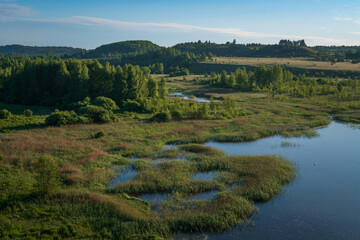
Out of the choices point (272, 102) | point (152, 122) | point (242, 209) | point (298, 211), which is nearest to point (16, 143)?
point (152, 122)

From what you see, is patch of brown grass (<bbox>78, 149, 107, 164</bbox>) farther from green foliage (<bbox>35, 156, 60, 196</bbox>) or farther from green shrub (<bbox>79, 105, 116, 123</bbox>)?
green shrub (<bbox>79, 105, 116, 123</bbox>)

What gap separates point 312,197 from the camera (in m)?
25.8

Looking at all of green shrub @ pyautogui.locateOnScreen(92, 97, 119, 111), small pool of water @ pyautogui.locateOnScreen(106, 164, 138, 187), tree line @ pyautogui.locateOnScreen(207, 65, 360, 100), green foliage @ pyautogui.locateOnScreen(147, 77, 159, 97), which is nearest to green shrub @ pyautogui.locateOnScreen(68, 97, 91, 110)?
green shrub @ pyautogui.locateOnScreen(92, 97, 119, 111)

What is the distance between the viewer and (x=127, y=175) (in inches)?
1159

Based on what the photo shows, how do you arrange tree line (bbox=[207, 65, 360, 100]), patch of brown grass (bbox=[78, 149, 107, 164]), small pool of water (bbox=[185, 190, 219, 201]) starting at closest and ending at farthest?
small pool of water (bbox=[185, 190, 219, 201]) → patch of brown grass (bbox=[78, 149, 107, 164]) → tree line (bbox=[207, 65, 360, 100])

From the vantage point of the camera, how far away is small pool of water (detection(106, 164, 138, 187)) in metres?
27.7

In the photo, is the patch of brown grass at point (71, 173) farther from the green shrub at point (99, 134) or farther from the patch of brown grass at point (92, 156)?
the green shrub at point (99, 134)

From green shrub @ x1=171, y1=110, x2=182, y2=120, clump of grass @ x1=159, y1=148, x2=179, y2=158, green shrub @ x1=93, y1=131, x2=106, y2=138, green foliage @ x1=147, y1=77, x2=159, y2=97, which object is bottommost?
clump of grass @ x1=159, y1=148, x2=179, y2=158

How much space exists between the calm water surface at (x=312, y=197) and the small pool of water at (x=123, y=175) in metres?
11.1

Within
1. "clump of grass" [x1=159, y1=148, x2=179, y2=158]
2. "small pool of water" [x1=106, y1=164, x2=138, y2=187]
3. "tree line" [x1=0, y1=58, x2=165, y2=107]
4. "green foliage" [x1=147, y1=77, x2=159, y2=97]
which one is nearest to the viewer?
"small pool of water" [x1=106, y1=164, x2=138, y2=187]

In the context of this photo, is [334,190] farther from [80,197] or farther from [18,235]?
[18,235]

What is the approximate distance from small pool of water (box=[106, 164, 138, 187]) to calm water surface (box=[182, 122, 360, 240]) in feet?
36.5

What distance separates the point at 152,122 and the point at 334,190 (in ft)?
108

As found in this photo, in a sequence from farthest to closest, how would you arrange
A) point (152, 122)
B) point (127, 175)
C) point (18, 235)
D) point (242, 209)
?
point (152, 122), point (127, 175), point (242, 209), point (18, 235)
